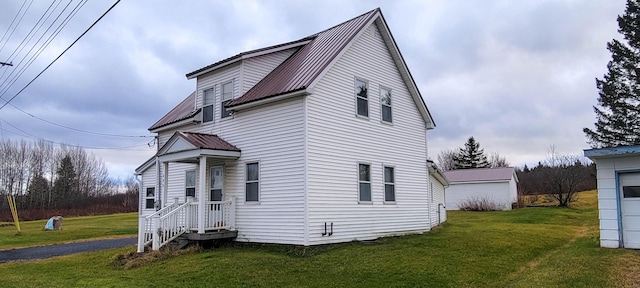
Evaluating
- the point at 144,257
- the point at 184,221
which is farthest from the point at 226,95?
the point at 144,257

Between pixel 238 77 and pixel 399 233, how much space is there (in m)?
8.34

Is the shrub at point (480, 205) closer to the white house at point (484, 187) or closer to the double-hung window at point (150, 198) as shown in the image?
the white house at point (484, 187)

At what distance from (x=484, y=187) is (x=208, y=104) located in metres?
31.9

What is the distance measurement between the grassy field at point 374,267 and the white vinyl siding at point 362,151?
3.32ft

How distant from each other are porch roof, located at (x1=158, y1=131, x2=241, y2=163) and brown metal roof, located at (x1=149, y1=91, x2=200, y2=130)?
8.26 feet

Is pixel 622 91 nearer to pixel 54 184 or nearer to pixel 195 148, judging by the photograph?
pixel 195 148

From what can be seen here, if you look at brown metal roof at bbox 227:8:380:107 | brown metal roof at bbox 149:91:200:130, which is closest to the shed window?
brown metal roof at bbox 227:8:380:107

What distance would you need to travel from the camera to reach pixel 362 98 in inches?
635

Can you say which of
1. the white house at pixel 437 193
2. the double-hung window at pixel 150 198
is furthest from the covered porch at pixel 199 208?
the white house at pixel 437 193

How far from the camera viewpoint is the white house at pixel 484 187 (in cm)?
4059

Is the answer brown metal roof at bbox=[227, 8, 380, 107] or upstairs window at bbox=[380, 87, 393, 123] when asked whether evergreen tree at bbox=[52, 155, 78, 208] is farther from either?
upstairs window at bbox=[380, 87, 393, 123]

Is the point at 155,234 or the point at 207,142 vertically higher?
the point at 207,142

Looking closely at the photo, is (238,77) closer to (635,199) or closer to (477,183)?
(635,199)

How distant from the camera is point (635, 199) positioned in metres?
12.3
